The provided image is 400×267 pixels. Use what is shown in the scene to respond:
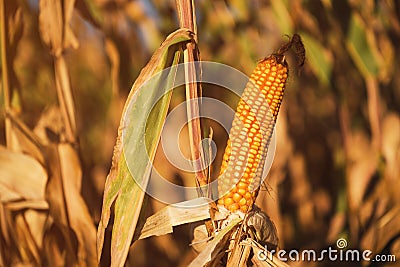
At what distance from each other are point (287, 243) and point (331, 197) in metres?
0.25

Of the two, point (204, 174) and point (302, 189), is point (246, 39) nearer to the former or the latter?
point (302, 189)

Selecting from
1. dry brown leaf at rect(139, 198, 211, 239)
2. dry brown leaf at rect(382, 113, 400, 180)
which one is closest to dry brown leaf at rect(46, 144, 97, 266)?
dry brown leaf at rect(139, 198, 211, 239)

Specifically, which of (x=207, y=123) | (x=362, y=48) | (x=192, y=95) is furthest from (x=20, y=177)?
(x=362, y=48)

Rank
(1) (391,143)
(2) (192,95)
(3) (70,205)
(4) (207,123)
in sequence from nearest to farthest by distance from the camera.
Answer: (2) (192,95)
(3) (70,205)
(4) (207,123)
(1) (391,143)

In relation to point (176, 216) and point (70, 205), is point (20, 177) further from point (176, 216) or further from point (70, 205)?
point (176, 216)

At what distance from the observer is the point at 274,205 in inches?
65.4

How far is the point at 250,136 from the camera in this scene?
2.84 ft

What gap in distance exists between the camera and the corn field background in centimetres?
139

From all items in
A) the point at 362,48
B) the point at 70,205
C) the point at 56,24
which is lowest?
the point at 70,205

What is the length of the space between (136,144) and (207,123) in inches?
31.4

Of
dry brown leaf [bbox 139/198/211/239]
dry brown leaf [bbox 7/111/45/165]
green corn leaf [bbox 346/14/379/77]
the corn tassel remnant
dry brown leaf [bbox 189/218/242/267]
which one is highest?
green corn leaf [bbox 346/14/379/77]

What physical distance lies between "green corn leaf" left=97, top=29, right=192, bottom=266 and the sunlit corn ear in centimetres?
10

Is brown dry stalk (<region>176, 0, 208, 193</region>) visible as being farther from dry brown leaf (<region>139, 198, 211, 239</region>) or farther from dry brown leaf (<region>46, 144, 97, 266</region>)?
dry brown leaf (<region>46, 144, 97, 266</region>)

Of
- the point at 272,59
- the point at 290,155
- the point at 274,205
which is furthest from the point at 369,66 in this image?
the point at 272,59
